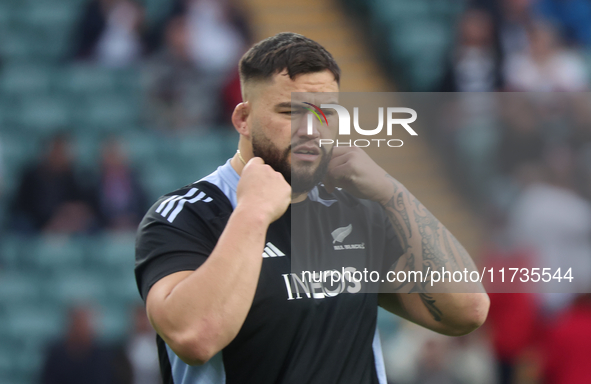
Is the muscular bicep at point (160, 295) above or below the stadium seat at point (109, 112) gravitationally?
below

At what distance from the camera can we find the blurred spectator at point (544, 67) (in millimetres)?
6703

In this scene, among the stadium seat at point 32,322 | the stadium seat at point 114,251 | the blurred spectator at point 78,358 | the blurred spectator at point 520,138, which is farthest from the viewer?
the stadium seat at point 114,251

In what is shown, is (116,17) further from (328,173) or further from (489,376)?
(328,173)

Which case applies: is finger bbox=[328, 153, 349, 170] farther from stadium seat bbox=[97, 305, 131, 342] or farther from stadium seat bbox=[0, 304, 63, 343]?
stadium seat bbox=[0, 304, 63, 343]

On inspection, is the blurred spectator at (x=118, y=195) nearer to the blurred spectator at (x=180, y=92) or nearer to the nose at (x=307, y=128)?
the blurred spectator at (x=180, y=92)

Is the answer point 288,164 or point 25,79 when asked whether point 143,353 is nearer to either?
point 25,79

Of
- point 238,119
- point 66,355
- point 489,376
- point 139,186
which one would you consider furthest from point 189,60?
point 238,119

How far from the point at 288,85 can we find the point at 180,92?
516 cm

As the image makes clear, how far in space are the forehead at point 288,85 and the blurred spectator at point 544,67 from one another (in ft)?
16.2

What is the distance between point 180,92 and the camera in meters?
7.05

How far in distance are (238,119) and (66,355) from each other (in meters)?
4.29

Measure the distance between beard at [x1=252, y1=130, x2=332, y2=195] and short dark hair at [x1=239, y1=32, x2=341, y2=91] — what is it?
205 millimetres

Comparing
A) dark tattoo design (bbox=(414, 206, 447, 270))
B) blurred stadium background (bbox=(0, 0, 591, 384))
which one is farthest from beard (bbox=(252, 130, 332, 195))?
blurred stadium background (bbox=(0, 0, 591, 384))

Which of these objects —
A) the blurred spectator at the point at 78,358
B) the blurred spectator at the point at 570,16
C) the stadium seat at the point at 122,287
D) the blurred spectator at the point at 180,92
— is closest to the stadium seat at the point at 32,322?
the blurred spectator at the point at 78,358
